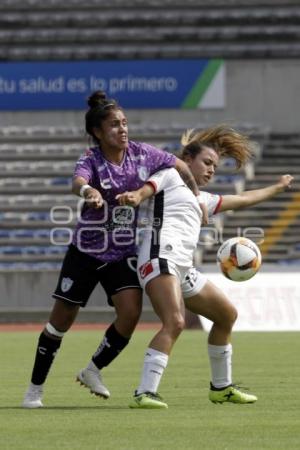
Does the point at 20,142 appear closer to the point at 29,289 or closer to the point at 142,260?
the point at 29,289

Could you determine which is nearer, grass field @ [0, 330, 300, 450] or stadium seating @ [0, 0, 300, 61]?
grass field @ [0, 330, 300, 450]

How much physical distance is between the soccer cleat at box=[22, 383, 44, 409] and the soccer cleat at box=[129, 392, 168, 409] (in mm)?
723

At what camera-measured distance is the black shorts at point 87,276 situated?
322 inches

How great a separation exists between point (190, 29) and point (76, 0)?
2940mm

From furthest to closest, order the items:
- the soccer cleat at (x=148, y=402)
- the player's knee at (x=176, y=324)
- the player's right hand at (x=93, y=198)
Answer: the player's knee at (x=176, y=324)
the soccer cleat at (x=148, y=402)
the player's right hand at (x=93, y=198)

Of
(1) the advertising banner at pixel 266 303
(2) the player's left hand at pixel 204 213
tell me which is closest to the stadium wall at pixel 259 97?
(1) the advertising banner at pixel 266 303

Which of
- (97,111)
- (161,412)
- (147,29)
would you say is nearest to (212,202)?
(97,111)

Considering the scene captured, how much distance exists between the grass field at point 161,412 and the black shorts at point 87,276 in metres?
0.70

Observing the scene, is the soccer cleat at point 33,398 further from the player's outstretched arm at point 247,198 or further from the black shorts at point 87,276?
the player's outstretched arm at point 247,198

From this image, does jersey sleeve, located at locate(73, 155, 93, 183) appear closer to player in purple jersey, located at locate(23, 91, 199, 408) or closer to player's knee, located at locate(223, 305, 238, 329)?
player in purple jersey, located at locate(23, 91, 199, 408)

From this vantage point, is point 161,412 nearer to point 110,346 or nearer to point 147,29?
point 110,346

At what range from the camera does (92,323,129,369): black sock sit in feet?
27.9

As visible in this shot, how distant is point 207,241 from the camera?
995 inches

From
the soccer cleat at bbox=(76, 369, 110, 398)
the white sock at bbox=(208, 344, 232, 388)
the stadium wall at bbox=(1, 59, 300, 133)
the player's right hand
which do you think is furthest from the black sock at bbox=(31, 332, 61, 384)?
the stadium wall at bbox=(1, 59, 300, 133)
